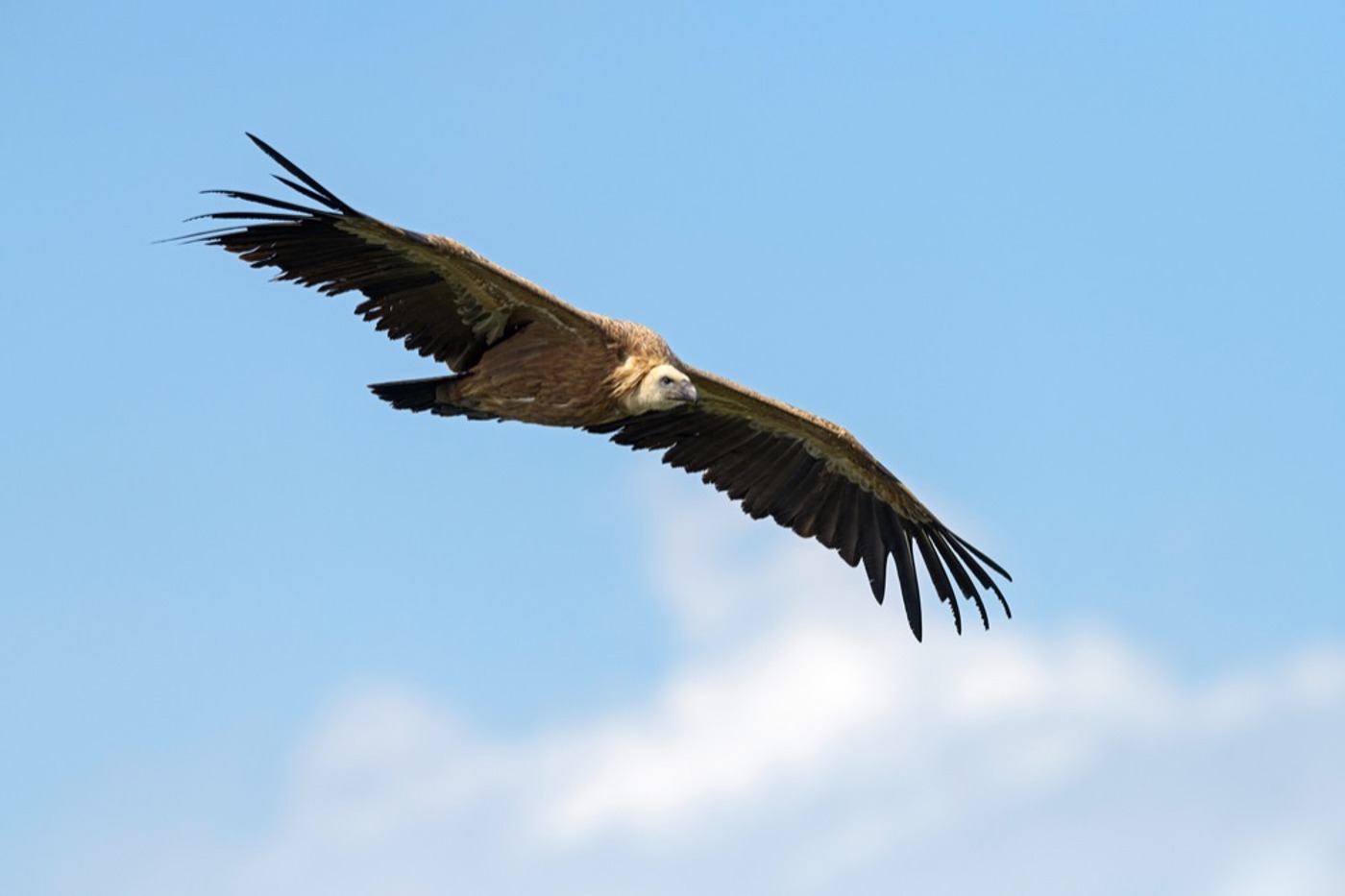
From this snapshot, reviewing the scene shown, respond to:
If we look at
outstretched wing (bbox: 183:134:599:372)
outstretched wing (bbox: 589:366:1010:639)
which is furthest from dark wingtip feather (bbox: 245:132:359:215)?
outstretched wing (bbox: 589:366:1010:639)

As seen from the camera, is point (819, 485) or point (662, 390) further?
point (819, 485)

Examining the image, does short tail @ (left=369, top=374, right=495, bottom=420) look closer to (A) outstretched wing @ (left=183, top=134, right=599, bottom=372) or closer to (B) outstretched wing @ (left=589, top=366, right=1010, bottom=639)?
(A) outstretched wing @ (left=183, top=134, right=599, bottom=372)

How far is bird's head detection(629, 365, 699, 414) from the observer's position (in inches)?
468

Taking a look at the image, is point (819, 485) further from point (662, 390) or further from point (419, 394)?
point (419, 394)

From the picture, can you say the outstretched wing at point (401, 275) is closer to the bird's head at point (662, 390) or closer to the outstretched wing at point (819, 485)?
the bird's head at point (662, 390)

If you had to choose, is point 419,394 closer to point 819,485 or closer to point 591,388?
point 591,388

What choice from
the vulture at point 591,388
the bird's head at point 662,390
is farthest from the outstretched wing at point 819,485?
the bird's head at point 662,390

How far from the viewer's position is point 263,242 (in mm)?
10859

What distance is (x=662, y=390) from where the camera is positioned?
11891 mm

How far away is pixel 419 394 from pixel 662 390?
58.1 inches

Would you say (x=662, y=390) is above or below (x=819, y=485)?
below

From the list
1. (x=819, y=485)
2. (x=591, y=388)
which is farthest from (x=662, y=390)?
(x=819, y=485)

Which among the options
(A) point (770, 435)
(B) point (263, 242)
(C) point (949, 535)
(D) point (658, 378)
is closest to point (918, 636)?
(C) point (949, 535)

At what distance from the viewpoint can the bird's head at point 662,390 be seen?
39.0 feet
